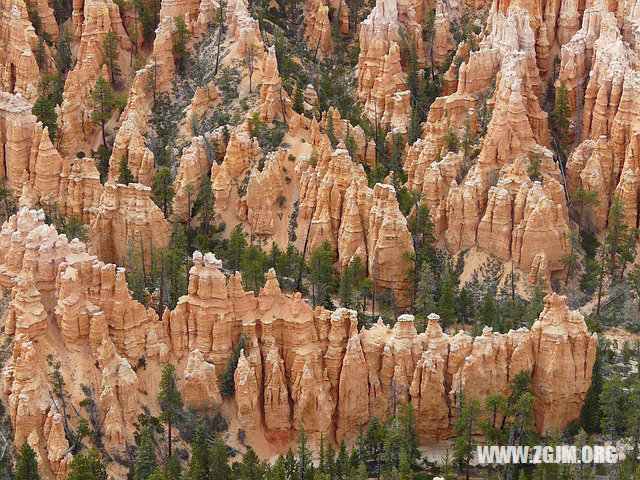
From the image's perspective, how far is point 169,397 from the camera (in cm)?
10475

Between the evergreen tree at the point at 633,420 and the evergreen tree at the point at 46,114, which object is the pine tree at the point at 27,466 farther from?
the evergreen tree at the point at 46,114

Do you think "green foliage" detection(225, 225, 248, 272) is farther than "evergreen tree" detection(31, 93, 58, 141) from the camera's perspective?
No

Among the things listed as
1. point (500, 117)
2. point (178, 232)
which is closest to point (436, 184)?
point (500, 117)

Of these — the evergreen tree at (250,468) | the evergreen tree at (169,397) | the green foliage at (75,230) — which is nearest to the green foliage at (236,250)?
the green foliage at (75,230)

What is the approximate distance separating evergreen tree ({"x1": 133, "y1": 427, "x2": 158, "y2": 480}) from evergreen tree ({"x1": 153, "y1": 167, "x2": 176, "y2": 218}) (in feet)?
95.4

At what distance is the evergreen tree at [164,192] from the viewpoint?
12775 centimetres

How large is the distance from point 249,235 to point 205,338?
61.1ft

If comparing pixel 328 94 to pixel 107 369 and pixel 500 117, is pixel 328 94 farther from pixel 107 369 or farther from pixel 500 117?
pixel 107 369

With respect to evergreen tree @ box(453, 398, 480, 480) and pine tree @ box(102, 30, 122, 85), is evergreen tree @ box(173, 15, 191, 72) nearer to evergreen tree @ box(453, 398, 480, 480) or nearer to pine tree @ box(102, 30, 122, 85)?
pine tree @ box(102, 30, 122, 85)

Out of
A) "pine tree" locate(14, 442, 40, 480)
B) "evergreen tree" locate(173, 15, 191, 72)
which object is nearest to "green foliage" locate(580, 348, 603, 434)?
"pine tree" locate(14, 442, 40, 480)

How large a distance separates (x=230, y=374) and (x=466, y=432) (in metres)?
14.1

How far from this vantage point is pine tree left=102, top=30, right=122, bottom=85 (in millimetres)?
140225

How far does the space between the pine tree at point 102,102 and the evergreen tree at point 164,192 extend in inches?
384

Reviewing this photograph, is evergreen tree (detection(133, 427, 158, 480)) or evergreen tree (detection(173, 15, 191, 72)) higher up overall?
evergreen tree (detection(173, 15, 191, 72))
